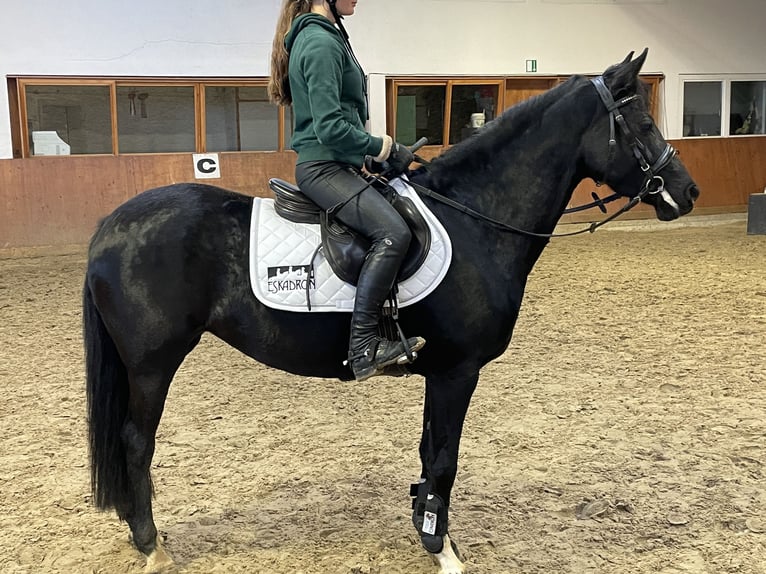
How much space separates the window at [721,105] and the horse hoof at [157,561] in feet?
38.0

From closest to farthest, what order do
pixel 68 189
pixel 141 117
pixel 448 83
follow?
pixel 68 189
pixel 141 117
pixel 448 83

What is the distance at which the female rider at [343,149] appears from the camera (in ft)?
7.51

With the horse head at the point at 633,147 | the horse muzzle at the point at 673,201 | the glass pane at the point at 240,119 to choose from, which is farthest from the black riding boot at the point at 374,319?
the glass pane at the point at 240,119

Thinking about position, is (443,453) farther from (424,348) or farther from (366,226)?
(366,226)

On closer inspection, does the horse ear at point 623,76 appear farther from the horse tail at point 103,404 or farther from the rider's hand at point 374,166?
the horse tail at point 103,404

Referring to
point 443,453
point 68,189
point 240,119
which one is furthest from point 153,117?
point 443,453

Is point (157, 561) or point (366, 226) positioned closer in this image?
point (366, 226)

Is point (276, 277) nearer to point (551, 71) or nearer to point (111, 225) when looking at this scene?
point (111, 225)

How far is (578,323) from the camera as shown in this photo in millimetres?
5902

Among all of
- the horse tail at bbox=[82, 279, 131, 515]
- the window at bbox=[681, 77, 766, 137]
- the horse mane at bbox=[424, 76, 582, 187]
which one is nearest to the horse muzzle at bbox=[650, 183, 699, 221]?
the horse mane at bbox=[424, 76, 582, 187]

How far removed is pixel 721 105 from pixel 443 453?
11779 mm

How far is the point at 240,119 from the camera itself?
34.9 feet

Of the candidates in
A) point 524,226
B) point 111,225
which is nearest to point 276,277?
point 111,225

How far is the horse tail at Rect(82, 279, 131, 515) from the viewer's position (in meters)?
2.60
